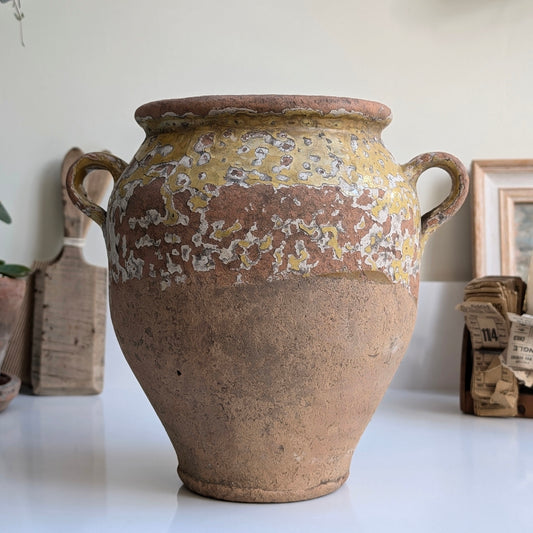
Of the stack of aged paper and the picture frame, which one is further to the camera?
the picture frame

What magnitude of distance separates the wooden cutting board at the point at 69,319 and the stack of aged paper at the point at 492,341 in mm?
803

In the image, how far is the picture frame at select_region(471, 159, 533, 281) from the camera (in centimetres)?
189

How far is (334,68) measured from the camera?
1.95 metres

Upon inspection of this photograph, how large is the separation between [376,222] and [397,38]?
0.99 m

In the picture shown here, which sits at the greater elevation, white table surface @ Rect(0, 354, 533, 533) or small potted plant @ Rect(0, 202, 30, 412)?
small potted plant @ Rect(0, 202, 30, 412)

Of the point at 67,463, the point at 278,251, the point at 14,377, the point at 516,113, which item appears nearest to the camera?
the point at 278,251

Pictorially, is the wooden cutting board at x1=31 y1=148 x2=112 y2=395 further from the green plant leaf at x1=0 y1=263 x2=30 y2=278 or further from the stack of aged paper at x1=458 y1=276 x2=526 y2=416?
the stack of aged paper at x1=458 y1=276 x2=526 y2=416

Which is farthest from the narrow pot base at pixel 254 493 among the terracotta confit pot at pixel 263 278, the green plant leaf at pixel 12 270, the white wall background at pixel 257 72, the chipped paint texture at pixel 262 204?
the white wall background at pixel 257 72

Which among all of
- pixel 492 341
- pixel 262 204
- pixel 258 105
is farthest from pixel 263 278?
pixel 492 341

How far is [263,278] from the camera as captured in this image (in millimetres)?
1038

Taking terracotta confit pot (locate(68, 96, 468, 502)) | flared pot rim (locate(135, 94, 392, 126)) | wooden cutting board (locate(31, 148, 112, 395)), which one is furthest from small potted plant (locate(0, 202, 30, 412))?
flared pot rim (locate(135, 94, 392, 126))

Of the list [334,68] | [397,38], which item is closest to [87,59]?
[334,68]

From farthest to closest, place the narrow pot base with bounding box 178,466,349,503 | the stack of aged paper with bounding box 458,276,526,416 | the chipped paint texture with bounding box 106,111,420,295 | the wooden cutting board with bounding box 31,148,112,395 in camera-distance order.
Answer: the wooden cutting board with bounding box 31,148,112,395 → the stack of aged paper with bounding box 458,276,526,416 → the narrow pot base with bounding box 178,466,349,503 → the chipped paint texture with bounding box 106,111,420,295

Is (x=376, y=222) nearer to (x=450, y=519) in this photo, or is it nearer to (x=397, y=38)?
(x=450, y=519)
